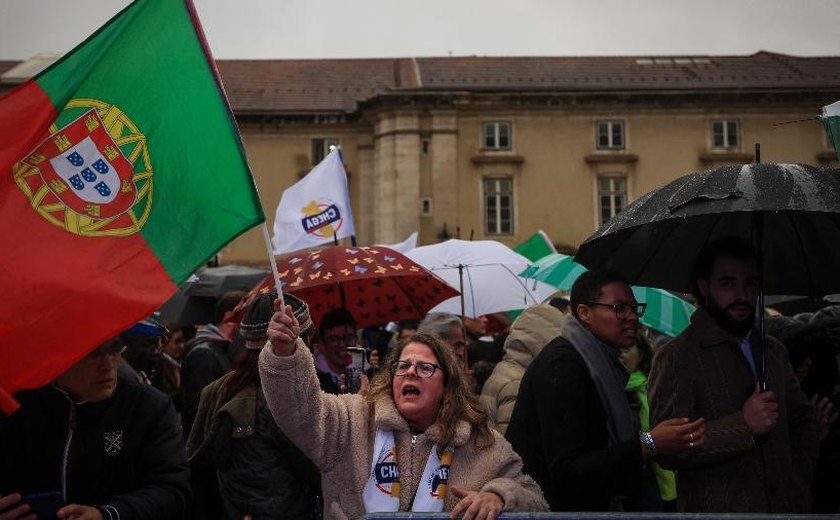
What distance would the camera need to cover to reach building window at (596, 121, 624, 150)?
41.6m

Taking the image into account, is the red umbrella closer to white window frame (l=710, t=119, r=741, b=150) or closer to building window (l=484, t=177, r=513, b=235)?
building window (l=484, t=177, r=513, b=235)

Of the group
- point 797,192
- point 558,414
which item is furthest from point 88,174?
point 797,192

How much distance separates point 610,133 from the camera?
1638 inches

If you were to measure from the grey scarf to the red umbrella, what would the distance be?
2348mm

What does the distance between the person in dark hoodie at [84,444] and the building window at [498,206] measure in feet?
123

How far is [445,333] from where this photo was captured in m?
7.92

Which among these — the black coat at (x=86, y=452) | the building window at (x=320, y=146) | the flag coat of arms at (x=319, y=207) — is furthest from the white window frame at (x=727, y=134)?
the black coat at (x=86, y=452)

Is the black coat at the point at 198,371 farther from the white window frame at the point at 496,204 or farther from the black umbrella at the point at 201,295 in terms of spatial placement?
the white window frame at the point at 496,204

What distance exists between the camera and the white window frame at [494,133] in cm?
4128

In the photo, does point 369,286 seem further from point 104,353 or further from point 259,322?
point 104,353

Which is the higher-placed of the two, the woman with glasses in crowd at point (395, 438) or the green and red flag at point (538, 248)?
the green and red flag at point (538, 248)

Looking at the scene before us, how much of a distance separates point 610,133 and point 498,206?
5.60 m

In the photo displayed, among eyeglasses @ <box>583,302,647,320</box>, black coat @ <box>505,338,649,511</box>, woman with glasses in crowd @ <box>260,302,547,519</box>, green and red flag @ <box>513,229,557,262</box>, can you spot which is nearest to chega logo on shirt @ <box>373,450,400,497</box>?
woman with glasses in crowd @ <box>260,302,547,519</box>

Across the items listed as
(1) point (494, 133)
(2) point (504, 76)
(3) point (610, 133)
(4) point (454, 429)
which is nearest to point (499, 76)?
(2) point (504, 76)
